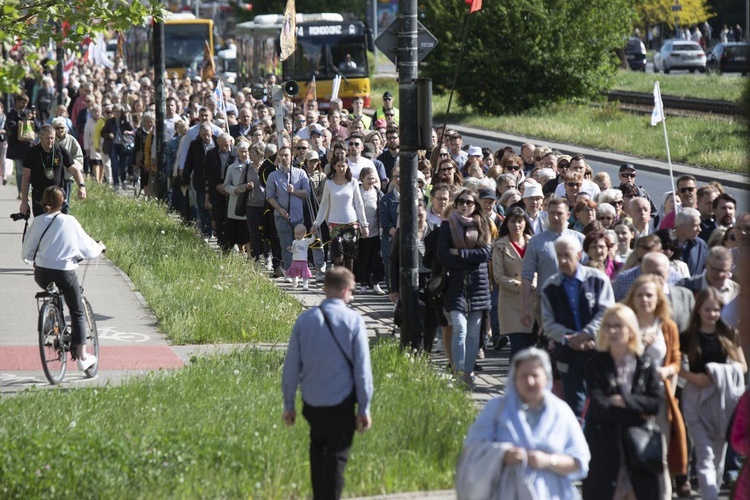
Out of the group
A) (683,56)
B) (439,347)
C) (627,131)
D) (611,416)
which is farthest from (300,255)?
(683,56)

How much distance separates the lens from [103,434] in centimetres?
867

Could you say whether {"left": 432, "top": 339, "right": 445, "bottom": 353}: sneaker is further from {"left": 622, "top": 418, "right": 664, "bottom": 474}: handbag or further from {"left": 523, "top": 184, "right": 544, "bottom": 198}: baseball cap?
{"left": 622, "top": 418, "right": 664, "bottom": 474}: handbag

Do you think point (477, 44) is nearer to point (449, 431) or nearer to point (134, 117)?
point (134, 117)

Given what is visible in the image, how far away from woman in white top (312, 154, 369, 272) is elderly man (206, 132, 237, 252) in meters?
2.95

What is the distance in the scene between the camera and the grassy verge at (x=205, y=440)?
7.88 metres

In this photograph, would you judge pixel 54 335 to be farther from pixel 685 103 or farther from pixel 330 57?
pixel 685 103

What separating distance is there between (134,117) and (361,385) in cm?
2104

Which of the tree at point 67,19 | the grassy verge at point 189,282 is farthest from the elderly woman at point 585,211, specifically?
the tree at point 67,19

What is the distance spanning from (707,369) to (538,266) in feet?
6.91

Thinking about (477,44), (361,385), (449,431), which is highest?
(477,44)

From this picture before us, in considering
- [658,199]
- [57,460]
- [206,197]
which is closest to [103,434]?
[57,460]

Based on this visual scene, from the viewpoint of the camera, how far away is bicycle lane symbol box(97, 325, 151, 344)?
13.1 metres

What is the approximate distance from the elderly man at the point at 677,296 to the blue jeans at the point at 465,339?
2.38m

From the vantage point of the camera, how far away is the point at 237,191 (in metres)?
17.3
